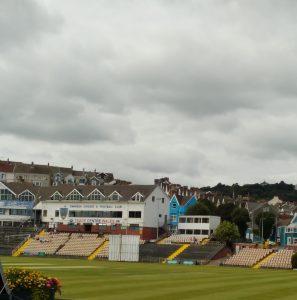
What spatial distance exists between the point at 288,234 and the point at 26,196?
51.4 m

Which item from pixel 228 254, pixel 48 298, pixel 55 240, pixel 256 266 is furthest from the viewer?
pixel 55 240

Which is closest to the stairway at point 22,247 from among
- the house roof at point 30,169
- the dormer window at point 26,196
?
the dormer window at point 26,196

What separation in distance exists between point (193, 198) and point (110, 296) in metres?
103

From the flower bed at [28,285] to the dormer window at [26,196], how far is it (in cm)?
10374

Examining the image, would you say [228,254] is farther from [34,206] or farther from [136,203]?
[34,206]

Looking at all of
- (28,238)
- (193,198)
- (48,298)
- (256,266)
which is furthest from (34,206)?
(48,298)

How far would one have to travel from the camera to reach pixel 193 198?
414 ft

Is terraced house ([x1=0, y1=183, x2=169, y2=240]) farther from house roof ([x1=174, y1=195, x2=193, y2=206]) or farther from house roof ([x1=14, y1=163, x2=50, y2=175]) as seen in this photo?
house roof ([x1=14, y1=163, x2=50, y2=175])

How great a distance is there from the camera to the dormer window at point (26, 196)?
117875 millimetres

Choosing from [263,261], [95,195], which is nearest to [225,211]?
[95,195]

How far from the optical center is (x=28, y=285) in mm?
15680

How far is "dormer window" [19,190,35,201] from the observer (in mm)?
117875

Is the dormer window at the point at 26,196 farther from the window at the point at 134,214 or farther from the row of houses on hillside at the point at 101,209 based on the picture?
the window at the point at 134,214

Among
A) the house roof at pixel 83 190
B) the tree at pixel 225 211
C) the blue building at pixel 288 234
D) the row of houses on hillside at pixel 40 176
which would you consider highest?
the row of houses on hillside at pixel 40 176
